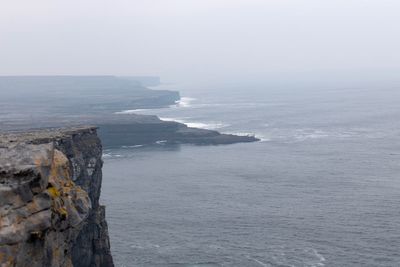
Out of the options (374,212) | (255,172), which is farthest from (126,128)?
(374,212)

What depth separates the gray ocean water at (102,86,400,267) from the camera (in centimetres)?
6806

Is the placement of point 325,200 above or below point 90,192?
below

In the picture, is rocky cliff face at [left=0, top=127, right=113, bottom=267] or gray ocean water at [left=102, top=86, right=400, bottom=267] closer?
rocky cliff face at [left=0, top=127, right=113, bottom=267]

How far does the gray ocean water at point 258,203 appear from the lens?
68.1 metres

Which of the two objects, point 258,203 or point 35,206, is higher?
point 35,206

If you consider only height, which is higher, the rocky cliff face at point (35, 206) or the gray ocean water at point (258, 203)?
the rocky cliff face at point (35, 206)

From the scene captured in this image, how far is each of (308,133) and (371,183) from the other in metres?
68.8

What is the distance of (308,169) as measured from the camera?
11675 centimetres

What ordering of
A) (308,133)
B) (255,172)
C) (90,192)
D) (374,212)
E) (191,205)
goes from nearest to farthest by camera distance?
(90,192), (374,212), (191,205), (255,172), (308,133)

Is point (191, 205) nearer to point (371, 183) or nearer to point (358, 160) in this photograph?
point (371, 183)

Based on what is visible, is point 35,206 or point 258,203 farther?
point 258,203

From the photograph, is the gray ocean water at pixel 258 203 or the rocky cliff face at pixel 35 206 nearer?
the rocky cliff face at pixel 35 206

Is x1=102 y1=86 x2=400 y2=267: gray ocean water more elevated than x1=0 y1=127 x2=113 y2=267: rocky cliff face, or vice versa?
x1=0 y1=127 x2=113 y2=267: rocky cliff face

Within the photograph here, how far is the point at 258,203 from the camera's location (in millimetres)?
90938
